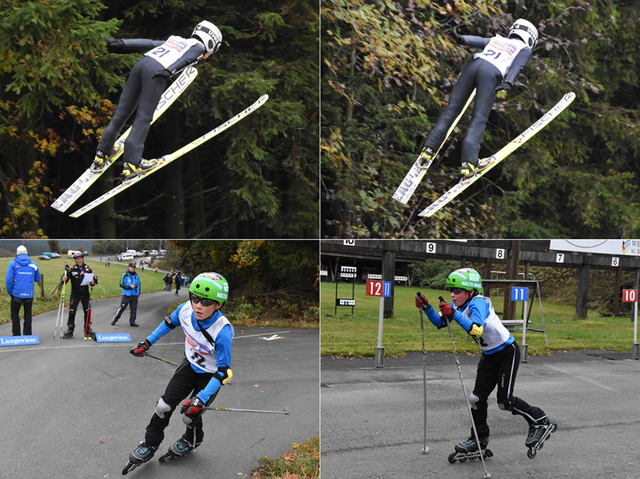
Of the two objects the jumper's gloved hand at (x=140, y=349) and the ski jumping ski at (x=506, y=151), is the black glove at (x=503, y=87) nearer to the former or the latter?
the ski jumping ski at (x=506, y=151)

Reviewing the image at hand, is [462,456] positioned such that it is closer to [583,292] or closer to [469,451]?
[469,451]

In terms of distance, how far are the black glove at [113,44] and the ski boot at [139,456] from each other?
294cm

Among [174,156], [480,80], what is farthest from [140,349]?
[480,80]

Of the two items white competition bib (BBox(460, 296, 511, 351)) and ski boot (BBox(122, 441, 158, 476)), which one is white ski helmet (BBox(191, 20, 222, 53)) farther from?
ski boot (BBox(122, 441, 158, 476))

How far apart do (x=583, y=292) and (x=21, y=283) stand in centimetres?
460

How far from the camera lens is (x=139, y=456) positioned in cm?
434

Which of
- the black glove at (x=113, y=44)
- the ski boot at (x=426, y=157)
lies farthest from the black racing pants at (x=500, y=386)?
the black glove at (x=113, y=44)

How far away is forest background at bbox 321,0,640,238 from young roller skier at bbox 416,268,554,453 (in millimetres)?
768

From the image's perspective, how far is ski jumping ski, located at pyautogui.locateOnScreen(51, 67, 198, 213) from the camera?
15.2 ft

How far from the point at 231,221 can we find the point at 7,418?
2.25 m

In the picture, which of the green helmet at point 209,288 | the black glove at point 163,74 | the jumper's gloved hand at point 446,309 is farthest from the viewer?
the black glove at point 163,74

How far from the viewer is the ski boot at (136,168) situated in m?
4.73

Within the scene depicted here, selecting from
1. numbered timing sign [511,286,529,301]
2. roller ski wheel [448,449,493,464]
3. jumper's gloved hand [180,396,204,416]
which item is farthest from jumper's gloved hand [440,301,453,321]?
jumper's gloved hand [180,396,204,416]

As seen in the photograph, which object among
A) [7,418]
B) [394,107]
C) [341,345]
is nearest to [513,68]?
[394,107]
